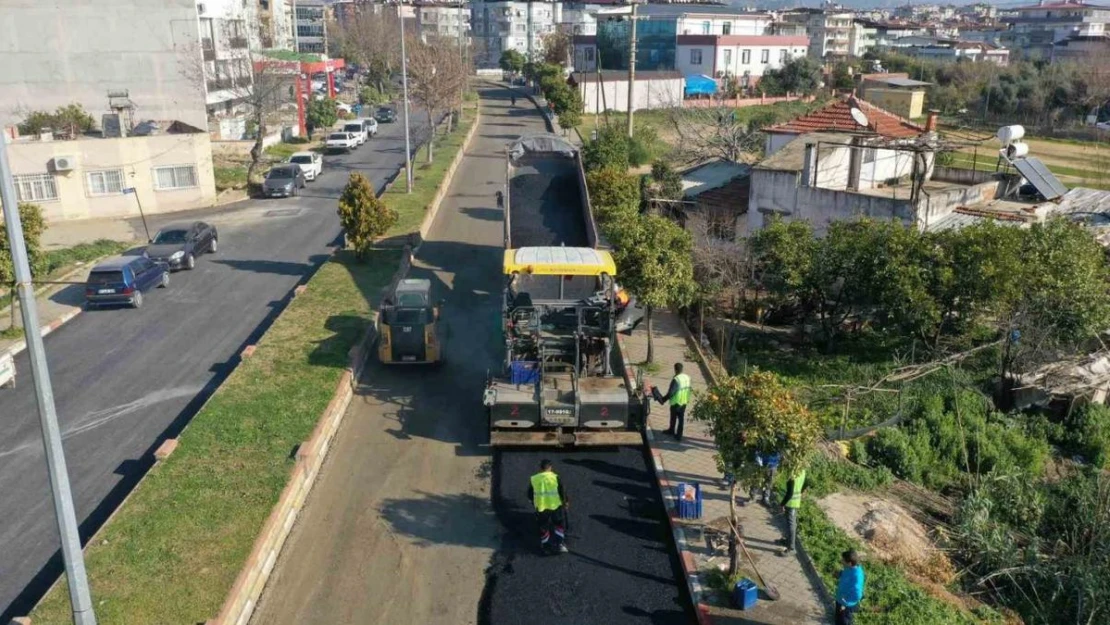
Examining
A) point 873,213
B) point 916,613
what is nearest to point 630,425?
point 916,613

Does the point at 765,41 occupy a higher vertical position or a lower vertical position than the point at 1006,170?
higher

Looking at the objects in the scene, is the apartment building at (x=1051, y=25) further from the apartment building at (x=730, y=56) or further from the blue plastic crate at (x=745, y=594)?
the blue plastic crate at (x=745, y=594)

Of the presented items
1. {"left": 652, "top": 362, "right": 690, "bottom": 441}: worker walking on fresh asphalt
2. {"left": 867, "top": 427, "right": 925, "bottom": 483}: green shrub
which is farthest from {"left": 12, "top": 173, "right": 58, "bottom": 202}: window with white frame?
{"left": 867, "top": 427, "right": 925, "bottom": 483}: green shrub

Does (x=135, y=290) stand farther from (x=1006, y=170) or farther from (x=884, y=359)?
(x=1006, y=170)

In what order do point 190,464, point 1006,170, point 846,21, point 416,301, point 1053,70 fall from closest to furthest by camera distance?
point 190,464, point 416,301, point 1006,170, point 1053,70, point 846,21

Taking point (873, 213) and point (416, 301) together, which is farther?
point (873, 213)

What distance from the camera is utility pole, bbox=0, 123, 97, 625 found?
795 cm

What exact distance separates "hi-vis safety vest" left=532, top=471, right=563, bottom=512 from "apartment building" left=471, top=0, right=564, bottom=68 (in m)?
140

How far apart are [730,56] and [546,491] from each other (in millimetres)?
81290

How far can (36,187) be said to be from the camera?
1261 inches

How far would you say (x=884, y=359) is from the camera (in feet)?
63.1

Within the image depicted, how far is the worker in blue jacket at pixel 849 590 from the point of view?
384 inches

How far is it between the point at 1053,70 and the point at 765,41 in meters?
28.2

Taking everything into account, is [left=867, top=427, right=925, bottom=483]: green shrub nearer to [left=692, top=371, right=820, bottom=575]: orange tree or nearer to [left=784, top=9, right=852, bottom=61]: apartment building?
[left=692, top=371, right=820, bottom=575]: orange tree
